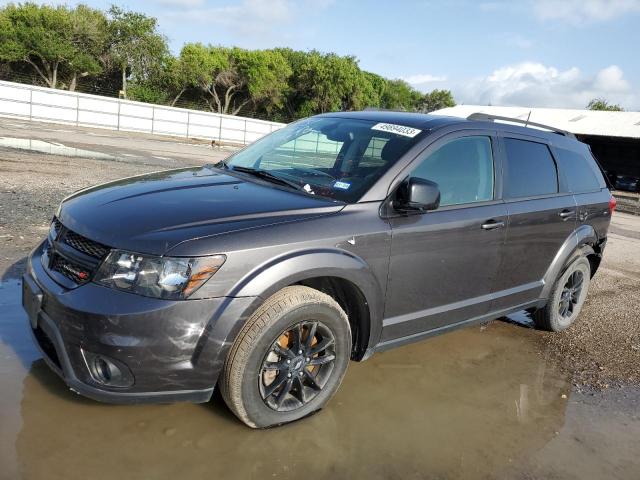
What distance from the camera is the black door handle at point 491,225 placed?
3.88 metres

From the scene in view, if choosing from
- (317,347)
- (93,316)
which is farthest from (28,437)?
(317,347)

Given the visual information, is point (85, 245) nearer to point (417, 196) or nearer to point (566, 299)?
point (417, 196)

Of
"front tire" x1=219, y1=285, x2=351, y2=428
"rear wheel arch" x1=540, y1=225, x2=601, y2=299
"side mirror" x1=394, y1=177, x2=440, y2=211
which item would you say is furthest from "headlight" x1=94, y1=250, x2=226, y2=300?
"rear wheel arch" x1=540, y1=225, x2=601, y2=299

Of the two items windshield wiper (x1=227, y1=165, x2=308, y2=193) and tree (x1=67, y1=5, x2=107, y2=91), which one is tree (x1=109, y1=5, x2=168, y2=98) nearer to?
tree (x1=67, y1=5, x2=107, y2=91)

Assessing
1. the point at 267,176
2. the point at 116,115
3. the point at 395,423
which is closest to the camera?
the point at 395,423

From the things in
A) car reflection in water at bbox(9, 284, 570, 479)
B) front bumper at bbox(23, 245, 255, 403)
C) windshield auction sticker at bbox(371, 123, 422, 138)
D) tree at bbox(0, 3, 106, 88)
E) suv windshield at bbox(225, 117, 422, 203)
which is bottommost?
car reflection in water at bbox(9, 284, 570, 479)

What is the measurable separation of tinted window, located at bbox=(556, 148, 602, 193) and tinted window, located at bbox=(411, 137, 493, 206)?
123 cm

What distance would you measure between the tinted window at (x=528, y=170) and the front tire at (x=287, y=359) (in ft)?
6.28

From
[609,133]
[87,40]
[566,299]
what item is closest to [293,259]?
[566,299]

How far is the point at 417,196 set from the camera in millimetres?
3254

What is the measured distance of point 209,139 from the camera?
37.2 metres

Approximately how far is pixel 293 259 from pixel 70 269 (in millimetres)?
1140

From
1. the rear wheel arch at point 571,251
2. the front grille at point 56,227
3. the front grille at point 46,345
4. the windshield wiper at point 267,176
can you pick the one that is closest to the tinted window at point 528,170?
the rear wheel arch at point 571,251

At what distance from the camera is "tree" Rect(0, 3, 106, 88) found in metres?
44.6
